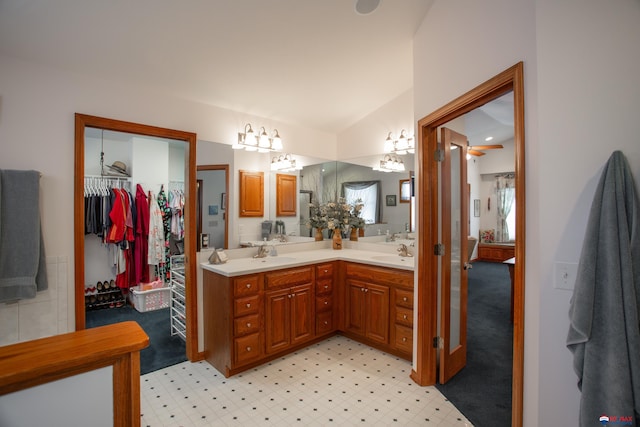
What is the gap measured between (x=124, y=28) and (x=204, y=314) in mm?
2371

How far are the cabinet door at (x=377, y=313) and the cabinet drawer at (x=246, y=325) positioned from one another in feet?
3.73

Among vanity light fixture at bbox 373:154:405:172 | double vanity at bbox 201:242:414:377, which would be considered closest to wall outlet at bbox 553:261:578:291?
double vanity at bbox 201:242:414:377

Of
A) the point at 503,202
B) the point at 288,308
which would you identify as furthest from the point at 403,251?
the point at 503,202

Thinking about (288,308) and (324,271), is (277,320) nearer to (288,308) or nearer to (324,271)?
(288,308)

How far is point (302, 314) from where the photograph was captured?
3029 mm

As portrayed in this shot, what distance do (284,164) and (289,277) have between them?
146 cm

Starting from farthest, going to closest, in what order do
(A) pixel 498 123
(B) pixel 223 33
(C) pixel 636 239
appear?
1. (A) pixel 498 123
2. (B) pixel 223 33
3. (C) pixel 636 239

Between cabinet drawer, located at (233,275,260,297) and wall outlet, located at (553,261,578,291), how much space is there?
212 cm

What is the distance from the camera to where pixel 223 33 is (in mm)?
2135

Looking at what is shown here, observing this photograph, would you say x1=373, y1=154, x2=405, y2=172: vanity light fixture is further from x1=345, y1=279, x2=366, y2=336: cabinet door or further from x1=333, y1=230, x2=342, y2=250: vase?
x1=345, y1=279, x2=366, y2=336: cabinet door

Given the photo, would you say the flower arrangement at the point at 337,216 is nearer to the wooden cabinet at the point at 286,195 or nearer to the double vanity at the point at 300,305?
the wooden cabinet at the point at 286,195

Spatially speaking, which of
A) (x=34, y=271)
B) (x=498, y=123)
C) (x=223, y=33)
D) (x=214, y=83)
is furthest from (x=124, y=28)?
(x=498, y=123)

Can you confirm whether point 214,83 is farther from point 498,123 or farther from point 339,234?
point 498,123

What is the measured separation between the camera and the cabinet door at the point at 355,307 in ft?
10.4
